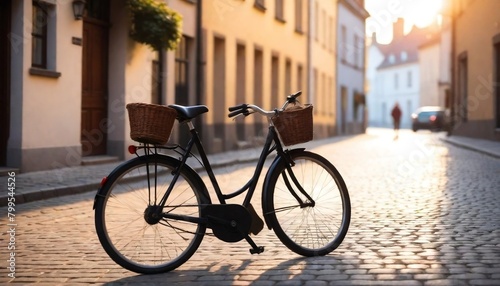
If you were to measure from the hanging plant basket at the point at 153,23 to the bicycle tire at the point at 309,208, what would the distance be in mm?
10199

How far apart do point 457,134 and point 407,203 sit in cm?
2277

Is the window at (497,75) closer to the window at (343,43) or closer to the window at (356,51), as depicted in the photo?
the window at (343,43)

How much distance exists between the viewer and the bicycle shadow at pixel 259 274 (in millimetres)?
4953

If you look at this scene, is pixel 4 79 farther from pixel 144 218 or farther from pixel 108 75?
pixel 144 218

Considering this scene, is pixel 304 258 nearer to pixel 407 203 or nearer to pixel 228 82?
pixel 407 203

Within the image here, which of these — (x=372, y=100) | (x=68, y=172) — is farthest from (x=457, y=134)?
(x=372, y=100)

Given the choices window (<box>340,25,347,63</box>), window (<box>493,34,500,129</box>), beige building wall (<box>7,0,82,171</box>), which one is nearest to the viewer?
beige building wall (<box>7,0,82,171</box>)

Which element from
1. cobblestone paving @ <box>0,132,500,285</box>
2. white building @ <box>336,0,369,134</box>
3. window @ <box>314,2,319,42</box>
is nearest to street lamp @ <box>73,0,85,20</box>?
cobblestone paving @ <box>0,132,500,285</box>

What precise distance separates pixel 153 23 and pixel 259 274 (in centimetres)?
1105

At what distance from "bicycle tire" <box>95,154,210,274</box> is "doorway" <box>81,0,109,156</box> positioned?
32.9 feet

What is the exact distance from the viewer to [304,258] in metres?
5.72

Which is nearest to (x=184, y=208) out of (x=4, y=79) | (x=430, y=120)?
(x=4, y=79)

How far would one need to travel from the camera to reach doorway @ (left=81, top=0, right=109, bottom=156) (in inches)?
599

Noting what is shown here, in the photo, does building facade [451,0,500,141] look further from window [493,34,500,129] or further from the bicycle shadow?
the bicycle shadow
